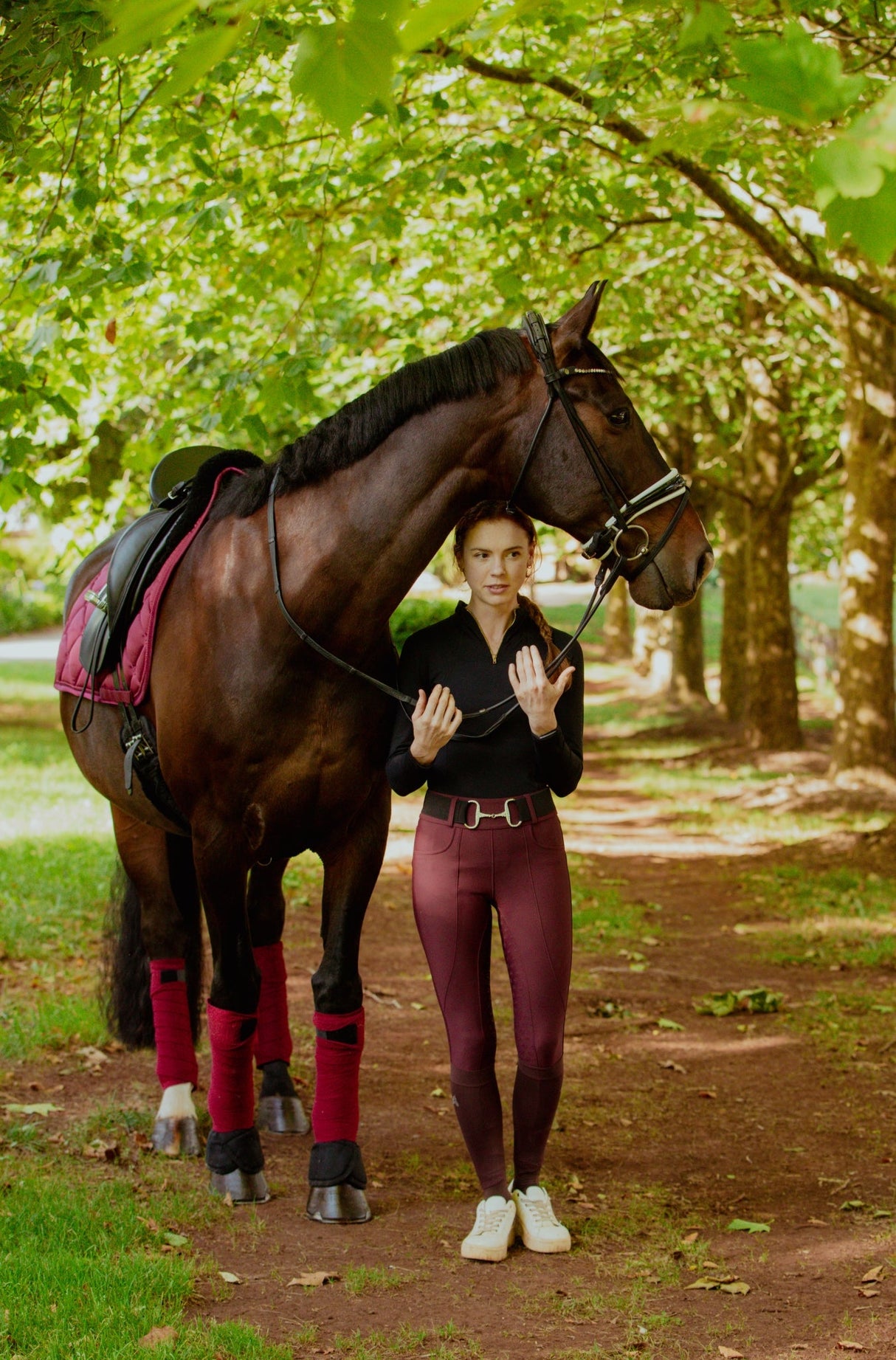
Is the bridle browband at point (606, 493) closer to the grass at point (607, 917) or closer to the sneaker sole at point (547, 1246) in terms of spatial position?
the sneaker sole at point (547, 1246)

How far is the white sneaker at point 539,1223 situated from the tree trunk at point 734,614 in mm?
14786

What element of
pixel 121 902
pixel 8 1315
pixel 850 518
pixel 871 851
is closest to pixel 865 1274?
pixel 8 1315

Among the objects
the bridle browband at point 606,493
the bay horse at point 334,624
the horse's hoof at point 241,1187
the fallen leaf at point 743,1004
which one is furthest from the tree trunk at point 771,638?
the bridle browband at point 606,493

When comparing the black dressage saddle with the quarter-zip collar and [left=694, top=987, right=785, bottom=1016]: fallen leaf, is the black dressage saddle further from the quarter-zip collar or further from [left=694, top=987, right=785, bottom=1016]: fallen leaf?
[left=694, top=987, right=785, bottom=1016]: fallen leaf

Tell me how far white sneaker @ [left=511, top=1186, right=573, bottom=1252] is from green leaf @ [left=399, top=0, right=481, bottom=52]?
3256 mm

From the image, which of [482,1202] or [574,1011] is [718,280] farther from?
[482,1202]

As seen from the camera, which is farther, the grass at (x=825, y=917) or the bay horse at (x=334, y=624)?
the grass at (x=825, y=917)

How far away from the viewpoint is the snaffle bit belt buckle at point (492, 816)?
3721 mm

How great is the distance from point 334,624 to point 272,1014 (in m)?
1.99

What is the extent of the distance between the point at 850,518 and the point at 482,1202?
931cm

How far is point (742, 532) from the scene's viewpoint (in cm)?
1828

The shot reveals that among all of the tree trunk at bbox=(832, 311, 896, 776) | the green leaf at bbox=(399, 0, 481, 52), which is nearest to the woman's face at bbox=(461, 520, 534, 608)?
the green leaf at bbox=(399, 0, 481, 52)

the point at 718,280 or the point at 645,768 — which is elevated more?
the point at 718,280

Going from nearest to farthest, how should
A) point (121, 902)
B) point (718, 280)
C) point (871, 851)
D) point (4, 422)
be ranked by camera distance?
point (4, 422) → point (121, 902) → point (871, 851) → point (718, 280)
